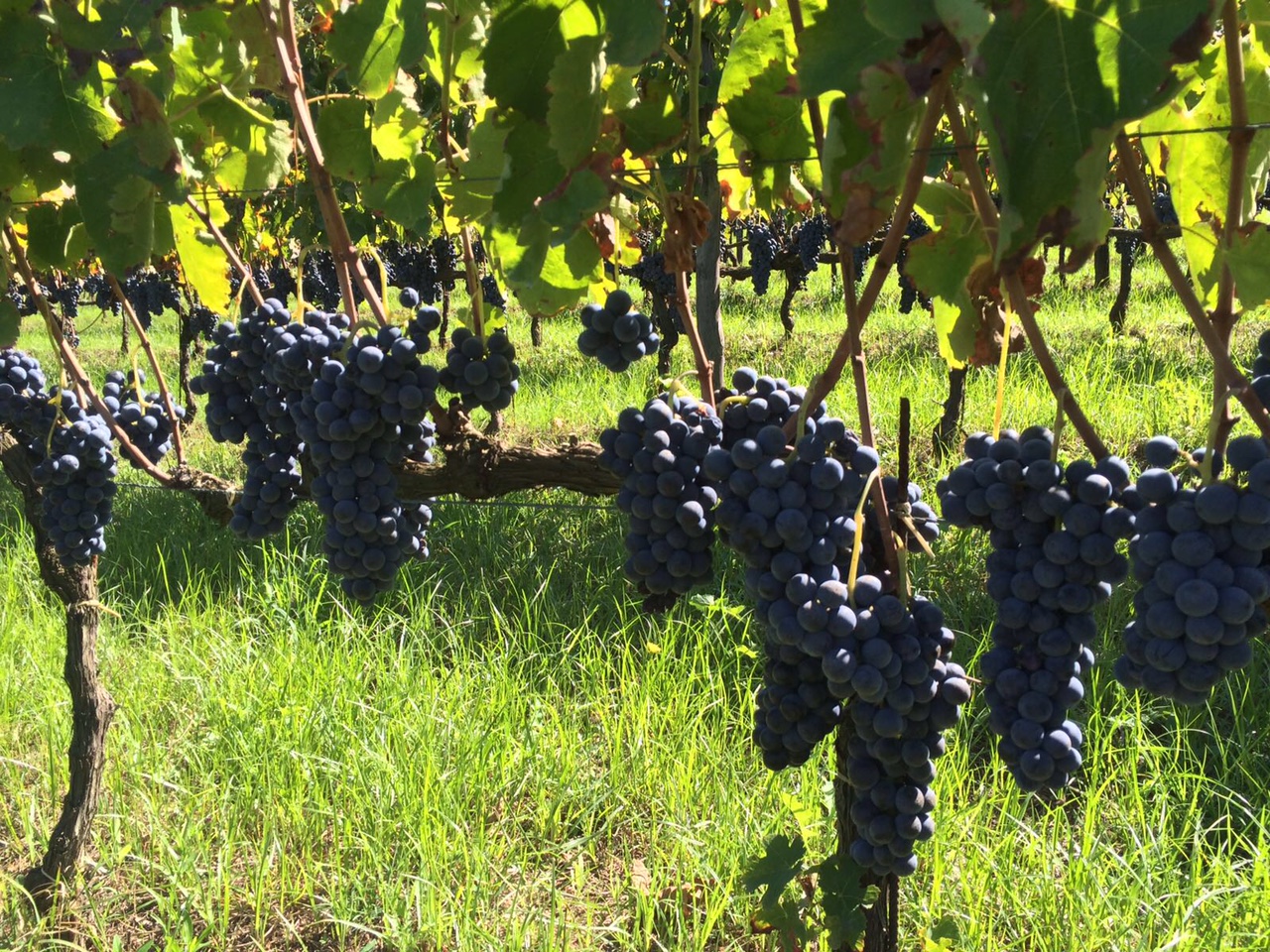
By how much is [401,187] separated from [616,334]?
489mm

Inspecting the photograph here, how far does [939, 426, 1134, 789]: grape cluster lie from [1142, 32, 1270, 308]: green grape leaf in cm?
25

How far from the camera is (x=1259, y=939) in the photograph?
1924 millimetres

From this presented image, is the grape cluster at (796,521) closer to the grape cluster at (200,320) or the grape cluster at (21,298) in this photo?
the grape cluster at (21,298)

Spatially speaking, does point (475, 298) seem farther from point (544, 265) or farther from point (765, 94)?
point (765, 94)

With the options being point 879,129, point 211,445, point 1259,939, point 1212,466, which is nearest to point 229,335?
point 879,129

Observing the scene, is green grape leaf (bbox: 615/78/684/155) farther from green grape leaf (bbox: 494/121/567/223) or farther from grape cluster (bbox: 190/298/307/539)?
→ grape cluster (bbox: 190/298/307/539)

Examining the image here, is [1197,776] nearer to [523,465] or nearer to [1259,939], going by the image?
[1259,939]

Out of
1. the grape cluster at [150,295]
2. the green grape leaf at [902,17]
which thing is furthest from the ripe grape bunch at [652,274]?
the green grape leaf at [902,17]

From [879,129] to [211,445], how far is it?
667 cm

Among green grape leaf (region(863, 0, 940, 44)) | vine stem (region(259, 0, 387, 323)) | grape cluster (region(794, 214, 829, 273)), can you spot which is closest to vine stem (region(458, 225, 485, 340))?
vine stem (region(259, 0, 387, 323))

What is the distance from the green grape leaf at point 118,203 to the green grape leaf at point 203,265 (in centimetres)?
42

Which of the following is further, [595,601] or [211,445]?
[211,445]

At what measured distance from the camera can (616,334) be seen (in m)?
1.11

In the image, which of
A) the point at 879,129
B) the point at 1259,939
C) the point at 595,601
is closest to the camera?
the point at 879,129
